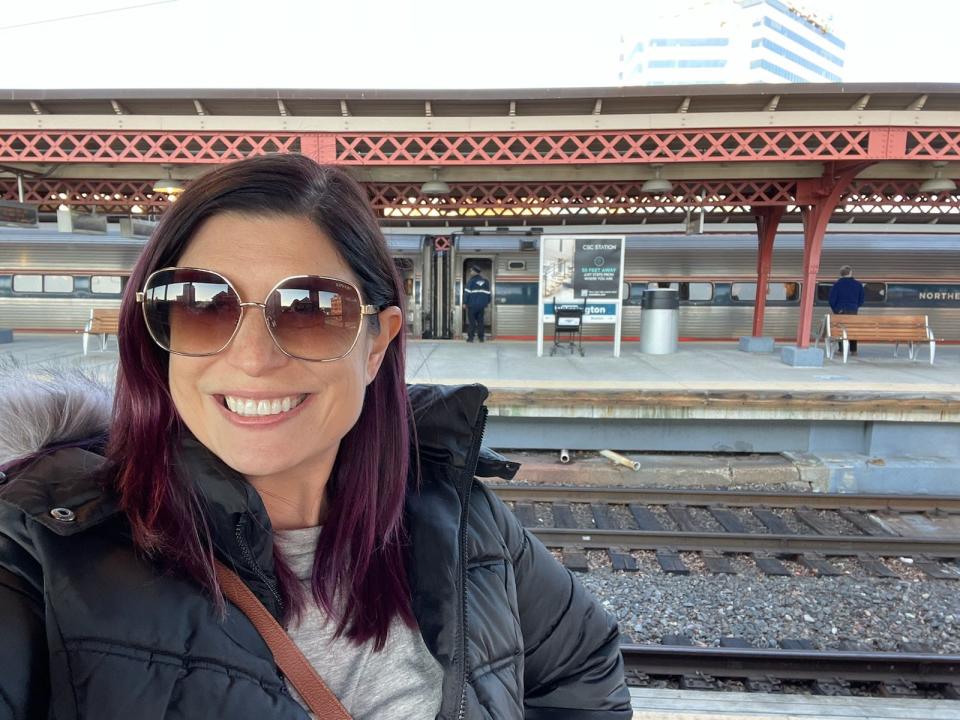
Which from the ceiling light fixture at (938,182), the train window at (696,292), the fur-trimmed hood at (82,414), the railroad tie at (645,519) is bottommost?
the railroad tie at (645,519)

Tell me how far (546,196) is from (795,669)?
1110 centimetres

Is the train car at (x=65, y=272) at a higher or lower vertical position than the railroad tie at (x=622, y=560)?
higher

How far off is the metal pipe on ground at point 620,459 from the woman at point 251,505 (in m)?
6.10

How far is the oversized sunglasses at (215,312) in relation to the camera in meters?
1.13

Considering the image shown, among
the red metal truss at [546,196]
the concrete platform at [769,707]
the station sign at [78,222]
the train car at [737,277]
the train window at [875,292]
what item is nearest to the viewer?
the concrete platform at [769,707]

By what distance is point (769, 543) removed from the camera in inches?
208

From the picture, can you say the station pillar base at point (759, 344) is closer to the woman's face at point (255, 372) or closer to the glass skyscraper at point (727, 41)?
the woman's face at point (255, 372)

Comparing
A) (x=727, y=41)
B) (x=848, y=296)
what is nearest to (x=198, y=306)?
(x=848, y=296)

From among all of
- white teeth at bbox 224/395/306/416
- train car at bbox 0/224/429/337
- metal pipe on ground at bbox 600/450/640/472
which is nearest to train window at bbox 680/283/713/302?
train car at bbox 0/224/429/337

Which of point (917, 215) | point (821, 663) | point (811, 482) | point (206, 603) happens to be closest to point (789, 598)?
point (821, 663)

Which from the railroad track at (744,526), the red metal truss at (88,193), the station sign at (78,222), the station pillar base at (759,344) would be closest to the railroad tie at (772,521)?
the railroad track at (744,526)

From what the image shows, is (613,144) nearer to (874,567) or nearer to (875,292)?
(874,567)

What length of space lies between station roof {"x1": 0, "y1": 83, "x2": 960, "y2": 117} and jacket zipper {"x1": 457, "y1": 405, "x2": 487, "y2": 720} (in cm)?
828

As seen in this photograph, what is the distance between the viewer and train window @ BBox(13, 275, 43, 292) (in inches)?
602
